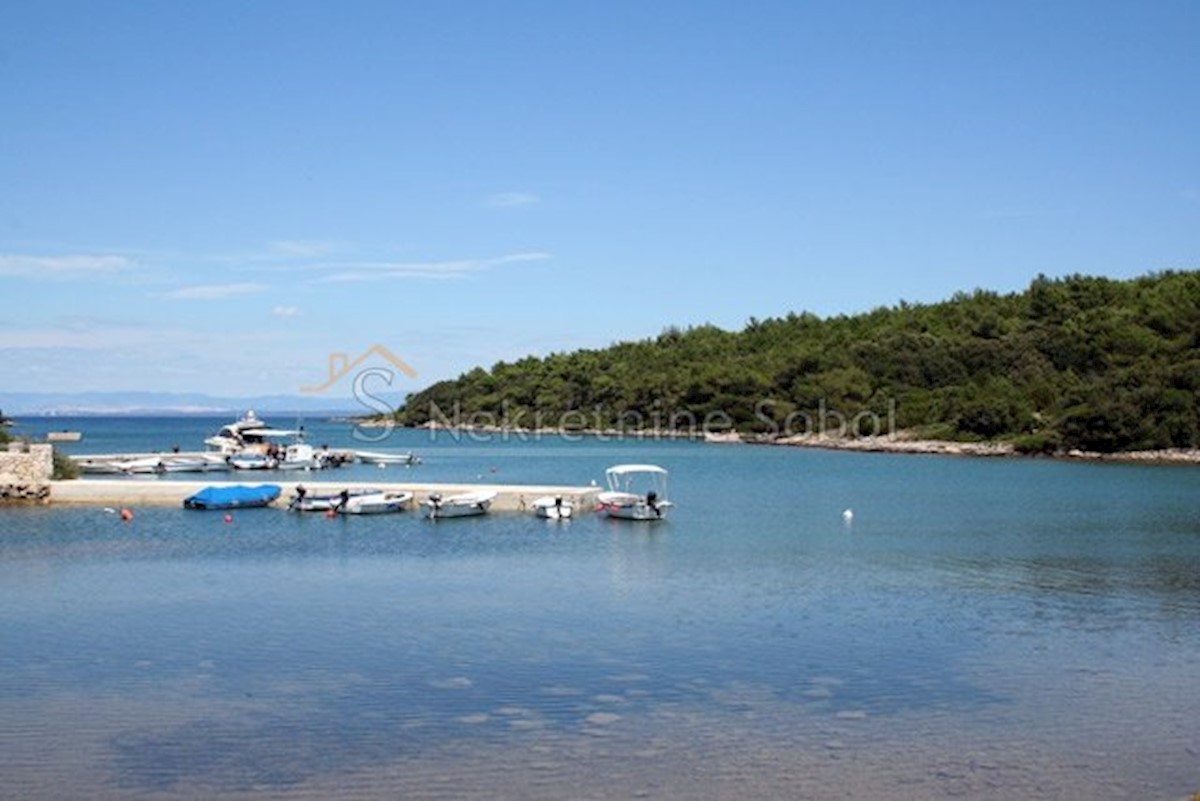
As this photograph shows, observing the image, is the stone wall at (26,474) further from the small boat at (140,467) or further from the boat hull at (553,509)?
the small boat at (140,467)

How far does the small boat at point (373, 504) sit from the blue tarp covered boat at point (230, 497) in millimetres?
4094

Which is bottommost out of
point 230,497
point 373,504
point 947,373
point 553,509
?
point 553,509

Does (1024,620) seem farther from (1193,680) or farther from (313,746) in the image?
(313,746)

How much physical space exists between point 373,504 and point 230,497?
5.62 metres

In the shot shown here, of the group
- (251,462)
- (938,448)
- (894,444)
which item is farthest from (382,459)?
(894,444)

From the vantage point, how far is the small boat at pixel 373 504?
45.7m

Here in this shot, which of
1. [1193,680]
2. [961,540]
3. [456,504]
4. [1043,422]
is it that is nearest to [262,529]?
[456,504]

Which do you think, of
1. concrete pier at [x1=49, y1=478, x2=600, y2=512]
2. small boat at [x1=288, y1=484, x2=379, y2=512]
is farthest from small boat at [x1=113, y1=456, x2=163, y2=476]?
small boat at [x1=288, y1=484, x2=379, y2=512]

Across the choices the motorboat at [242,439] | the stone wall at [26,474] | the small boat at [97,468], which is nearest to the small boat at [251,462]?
the small boat at [97,468]

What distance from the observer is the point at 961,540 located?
40.1 metres

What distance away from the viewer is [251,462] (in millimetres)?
71938

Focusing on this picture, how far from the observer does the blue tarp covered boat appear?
46.9 m

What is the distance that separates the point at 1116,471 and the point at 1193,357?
2666 centimetres

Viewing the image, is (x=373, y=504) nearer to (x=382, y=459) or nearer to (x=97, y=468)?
(x=97, y=468)
